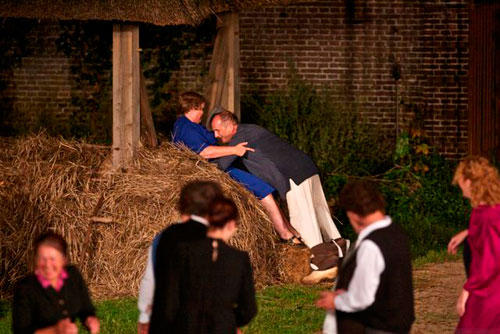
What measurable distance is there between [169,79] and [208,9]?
580 cm

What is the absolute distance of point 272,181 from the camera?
1033 centimetres

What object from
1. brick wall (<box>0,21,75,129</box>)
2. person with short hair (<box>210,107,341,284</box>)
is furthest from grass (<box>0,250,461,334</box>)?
brick wall (<box>0,21,75,129</box>)

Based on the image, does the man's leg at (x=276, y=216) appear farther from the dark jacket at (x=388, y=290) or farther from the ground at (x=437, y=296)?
the dark jacket at (x=388, y=290)

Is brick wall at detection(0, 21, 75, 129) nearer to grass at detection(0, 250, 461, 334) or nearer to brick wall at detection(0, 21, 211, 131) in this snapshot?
brick wall at detection(0, 21, 211, 131)

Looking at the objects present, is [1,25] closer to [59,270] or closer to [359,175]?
[359,175]

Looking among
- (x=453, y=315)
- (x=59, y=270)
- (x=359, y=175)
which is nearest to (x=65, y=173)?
(x=453, y=315)

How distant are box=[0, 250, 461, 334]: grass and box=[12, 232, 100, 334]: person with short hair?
270 cm

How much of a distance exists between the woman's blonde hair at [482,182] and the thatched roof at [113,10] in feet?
15.0

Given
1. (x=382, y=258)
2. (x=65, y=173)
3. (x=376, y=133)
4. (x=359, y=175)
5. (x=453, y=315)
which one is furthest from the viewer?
(x=376, y=133)

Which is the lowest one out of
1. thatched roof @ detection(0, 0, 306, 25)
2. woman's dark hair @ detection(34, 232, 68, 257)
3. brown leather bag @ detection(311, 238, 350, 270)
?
brown leather bag @ detection(311, 238, 350, 270)

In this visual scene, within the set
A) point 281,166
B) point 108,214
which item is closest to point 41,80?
point 281,166

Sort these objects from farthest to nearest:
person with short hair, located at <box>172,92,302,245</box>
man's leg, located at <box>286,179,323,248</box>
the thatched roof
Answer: man's leg, located at <box>286,179,323,248</box> → person with short hair, located at <box>172,92,302,245</box> → the thatched roof

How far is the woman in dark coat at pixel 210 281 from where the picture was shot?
15.9ft

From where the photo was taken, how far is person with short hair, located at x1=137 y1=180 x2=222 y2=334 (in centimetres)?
488
